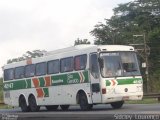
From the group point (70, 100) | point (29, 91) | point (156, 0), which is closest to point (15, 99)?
point (29, 91)

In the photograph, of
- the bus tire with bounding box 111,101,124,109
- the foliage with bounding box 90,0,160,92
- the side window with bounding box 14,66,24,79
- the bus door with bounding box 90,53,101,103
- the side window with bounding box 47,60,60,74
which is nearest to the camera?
the bus door with bounding box 90,53,101,103

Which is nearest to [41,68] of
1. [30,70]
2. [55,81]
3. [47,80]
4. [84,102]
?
[47,80]

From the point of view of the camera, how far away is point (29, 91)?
85.2ft

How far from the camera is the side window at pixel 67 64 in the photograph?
22356 mm

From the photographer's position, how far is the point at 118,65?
20484 mm

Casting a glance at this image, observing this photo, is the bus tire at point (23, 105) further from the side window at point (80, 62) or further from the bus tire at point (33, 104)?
the side window at point (80, 62)

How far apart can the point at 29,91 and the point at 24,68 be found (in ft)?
4.64

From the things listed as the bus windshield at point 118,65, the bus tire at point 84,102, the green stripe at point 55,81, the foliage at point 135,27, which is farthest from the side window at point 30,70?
the foliage at point 135,27

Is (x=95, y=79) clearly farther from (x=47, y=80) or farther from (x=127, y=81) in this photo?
(x=47, y=80)

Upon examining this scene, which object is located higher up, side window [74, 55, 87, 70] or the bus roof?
the bus roof

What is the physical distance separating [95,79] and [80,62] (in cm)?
150

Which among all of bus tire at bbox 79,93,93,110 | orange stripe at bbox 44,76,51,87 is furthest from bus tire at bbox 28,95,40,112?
bus tire at bbox 79,93,93,110

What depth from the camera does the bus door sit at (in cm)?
2035

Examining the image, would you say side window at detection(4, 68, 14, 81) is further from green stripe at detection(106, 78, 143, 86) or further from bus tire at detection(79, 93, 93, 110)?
green stripe at detection(106, 78, 143, 86)
